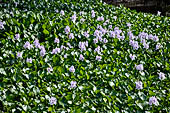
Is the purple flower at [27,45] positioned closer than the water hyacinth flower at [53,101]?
No

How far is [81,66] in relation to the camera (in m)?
3.33

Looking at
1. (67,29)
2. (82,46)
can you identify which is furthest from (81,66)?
(67,29)

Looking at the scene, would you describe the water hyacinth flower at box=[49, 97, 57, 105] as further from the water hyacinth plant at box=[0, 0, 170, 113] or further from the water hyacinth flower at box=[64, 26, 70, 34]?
the water hyacinth flower at box=[64, 26, 70, 34]

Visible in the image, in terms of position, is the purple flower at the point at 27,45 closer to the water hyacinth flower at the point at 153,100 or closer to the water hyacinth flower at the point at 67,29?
the water hyacinth flower at the point at 67,29

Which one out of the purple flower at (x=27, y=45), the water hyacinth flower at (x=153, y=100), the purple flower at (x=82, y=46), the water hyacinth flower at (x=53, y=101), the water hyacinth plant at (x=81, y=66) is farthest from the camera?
the purple flower at (x=82, y=46)

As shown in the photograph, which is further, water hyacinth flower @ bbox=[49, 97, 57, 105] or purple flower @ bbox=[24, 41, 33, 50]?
purple flower @ bbox=[24, 41, 33, 50]

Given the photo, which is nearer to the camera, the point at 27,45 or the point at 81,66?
the point at 81,66

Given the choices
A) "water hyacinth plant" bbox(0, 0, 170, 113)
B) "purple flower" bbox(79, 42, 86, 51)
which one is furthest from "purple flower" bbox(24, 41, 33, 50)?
"purple flower" bbox(79, 42, 86, 51)

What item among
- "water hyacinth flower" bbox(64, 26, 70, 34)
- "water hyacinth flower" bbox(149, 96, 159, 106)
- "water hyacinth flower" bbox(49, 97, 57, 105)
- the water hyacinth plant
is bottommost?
"water hyacinth flower" bbox(49, 97, 57, 105)

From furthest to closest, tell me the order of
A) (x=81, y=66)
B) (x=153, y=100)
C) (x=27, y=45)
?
(x=27, y=45) < (x=81, y=66) < (x=153, y=100)

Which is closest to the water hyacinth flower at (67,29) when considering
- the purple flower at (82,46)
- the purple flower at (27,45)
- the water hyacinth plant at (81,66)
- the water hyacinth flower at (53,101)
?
the water hyacinth plant at (81,66)

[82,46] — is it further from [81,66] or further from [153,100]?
[153,100]

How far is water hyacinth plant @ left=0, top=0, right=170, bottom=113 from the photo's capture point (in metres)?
2.70

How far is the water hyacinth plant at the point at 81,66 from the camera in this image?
8.86 ft
